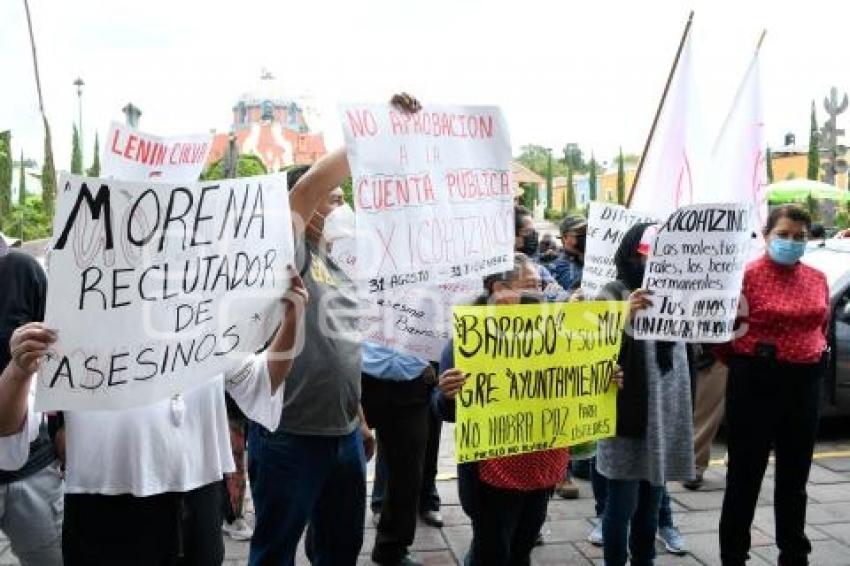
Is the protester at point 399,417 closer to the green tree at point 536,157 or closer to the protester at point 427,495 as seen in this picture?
the protester at point 427,495

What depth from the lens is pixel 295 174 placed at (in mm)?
3072

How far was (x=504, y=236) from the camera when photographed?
3.31 meters

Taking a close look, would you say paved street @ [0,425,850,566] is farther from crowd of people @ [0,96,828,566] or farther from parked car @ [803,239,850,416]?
parked car @ [803,239,850,416]

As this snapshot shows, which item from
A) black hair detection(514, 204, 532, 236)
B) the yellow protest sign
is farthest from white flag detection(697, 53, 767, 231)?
black hair detection(514, 204, 532, 236)

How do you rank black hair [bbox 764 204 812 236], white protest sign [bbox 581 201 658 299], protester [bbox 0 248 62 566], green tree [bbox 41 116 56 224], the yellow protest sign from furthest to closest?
1. white protest sign [bbox 581 201 658 299]
2. black hair [bbox 764 204 812 236]
3. the yellow protest sign
4. protester [bbox 0 248 62 566]
5. green tree [bbox 41 116 56 224]

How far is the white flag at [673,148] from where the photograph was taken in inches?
172

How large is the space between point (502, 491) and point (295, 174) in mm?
1421

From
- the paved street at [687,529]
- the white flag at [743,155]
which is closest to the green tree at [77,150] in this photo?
the paved street at [687,529]

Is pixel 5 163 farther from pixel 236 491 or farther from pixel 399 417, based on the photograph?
pixel 236 491

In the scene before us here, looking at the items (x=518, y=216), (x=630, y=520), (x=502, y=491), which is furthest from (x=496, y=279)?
(x=518, y=216)

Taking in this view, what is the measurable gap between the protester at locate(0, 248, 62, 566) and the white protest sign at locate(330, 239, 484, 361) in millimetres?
1135

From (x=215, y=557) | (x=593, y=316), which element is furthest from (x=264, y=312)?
(x=593, y=316)

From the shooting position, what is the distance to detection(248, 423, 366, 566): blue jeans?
2.88 meters

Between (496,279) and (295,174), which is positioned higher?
(295,174)
